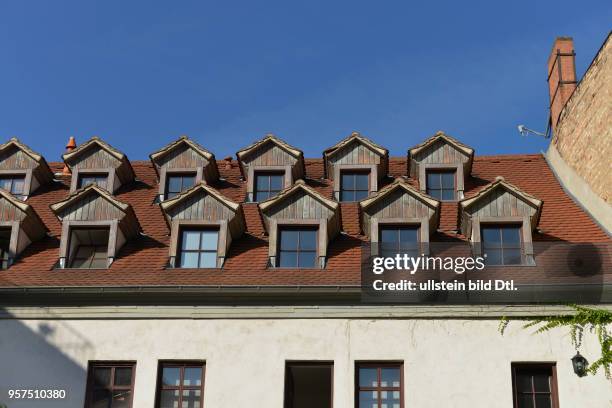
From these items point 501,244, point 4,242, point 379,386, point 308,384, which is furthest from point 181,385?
point 501,244

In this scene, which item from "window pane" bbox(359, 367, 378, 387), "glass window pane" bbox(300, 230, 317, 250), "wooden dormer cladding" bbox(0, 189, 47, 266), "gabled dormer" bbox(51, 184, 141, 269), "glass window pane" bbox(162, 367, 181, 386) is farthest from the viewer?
"wooden dormer cladding" bbox(0, 189, 47, 266)

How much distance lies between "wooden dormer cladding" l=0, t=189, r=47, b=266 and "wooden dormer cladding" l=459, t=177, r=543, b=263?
1091cm

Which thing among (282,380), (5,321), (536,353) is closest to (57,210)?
(5,321)

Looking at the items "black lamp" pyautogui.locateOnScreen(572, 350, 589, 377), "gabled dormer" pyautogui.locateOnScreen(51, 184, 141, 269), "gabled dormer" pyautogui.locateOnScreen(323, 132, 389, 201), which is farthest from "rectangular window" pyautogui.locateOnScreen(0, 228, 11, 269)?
"black lamp" pyautogui.locateOnScreen(572, 350, 589, 377)

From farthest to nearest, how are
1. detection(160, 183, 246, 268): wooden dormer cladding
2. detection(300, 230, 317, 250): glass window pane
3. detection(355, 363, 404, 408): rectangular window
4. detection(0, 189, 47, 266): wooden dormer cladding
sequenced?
detection(0, 189, 47, 266): wooden dormer cladding, detection(160, 183, 246, 268): wooden dormer cladding, detection(300, 230, 317, 250): glass window pane, detection(355, 363, 404, 408): rectangular window

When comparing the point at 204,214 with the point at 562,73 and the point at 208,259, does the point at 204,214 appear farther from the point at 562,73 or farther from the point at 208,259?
the point at 562,73

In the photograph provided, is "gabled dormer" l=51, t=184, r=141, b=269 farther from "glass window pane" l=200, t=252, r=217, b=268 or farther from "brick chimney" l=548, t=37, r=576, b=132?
"brick chimney" l=548, t=37, r=576, b=132

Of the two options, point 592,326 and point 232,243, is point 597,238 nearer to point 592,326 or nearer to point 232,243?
point 592,326

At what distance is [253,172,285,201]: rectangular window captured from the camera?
28312 millimetres

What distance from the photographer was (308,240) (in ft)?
81.1

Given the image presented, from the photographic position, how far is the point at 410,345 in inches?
874

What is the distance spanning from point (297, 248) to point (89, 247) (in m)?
5.37

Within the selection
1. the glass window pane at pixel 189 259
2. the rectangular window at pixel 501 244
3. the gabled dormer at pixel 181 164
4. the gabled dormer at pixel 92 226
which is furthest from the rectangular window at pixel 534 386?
the gabled dormer at pixel 181 164

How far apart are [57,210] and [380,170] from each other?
29.7 ft
